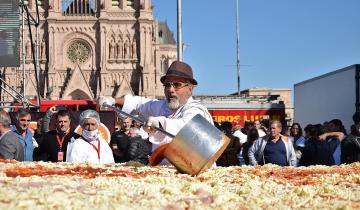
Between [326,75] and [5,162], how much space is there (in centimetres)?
1600

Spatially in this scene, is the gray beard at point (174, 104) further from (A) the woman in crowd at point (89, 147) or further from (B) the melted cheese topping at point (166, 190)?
(A) the woman in crowd at point (89, 147)

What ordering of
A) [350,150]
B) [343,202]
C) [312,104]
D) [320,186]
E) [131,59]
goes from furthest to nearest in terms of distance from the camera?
[131,59] → [312,104] → [350,150] → [320,186] → [343,202]

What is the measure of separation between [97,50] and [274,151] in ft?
235

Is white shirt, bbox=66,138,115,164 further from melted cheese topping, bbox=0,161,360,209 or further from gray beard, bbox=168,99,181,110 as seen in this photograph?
melted cheese topping, bbox=0,161,360,209

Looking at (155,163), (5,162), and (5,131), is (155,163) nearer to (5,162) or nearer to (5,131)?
(5,162)

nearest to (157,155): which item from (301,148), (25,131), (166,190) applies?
(166,190)

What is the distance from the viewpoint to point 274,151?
1148cm

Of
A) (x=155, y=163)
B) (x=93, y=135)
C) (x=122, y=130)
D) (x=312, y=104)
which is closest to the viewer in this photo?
(x=155, y=163)

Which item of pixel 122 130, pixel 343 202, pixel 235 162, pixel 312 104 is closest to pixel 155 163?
pixel 343 202

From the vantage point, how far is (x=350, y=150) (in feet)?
37.0

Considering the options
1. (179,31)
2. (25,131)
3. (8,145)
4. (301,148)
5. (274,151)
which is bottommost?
(301,148)

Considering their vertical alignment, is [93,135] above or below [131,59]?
below

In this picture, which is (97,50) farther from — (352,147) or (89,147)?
(89,147)

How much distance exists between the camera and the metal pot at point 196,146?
565cm
